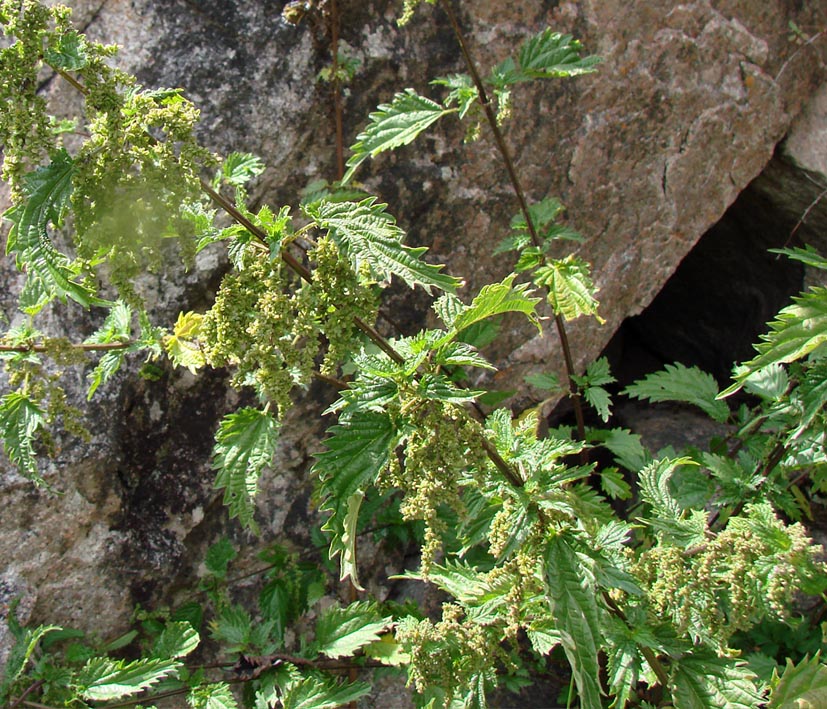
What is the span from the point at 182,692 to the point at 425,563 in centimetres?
122

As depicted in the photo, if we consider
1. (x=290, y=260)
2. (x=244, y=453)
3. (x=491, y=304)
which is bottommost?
(x=244, y=453)

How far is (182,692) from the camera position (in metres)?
2.54

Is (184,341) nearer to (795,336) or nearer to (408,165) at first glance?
(408,165)

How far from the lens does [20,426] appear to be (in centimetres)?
228

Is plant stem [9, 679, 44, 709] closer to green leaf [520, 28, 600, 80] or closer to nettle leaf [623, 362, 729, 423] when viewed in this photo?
nettle leaf [623, 362, 729, 423]

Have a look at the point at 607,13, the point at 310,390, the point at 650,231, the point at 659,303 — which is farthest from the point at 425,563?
the point at 659,303

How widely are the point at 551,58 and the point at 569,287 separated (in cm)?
76

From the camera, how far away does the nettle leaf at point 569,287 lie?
7.93ft

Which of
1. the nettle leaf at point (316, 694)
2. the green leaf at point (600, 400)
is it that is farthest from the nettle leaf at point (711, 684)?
the nettle leaf at point (316, 694)

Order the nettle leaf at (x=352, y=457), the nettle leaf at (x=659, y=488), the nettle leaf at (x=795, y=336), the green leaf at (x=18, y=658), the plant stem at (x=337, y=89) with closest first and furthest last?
the nettle leaf at (x=352, y=457) → the nettle leaf at (x=795, y=336) → the nettle leaf at (x=659, y=488) → the green leaf at (x=18, y=658) → the plant stem at (x=337, y=89)

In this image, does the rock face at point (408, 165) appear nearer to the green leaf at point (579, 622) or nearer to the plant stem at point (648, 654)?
the plant stem at point (648, 654)

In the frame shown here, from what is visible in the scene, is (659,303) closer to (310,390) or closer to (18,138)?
(310,390)

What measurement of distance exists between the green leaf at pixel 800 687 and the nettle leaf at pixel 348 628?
44.5 inches

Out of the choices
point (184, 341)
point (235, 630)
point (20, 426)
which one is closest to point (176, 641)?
point (235, 630)
